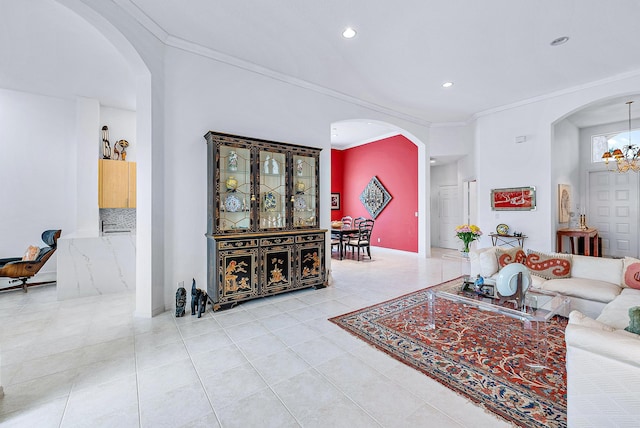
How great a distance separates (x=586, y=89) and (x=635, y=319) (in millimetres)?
5168

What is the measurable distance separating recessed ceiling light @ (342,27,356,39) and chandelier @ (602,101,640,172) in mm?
5753

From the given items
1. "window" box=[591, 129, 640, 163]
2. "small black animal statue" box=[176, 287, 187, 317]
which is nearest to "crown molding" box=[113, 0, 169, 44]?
"small black animal statue" box=[176, 287, 187, 317]

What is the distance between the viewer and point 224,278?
11.5 feet

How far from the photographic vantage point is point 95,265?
4184 mm

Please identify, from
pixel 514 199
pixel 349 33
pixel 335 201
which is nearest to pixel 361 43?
pixel 349 33

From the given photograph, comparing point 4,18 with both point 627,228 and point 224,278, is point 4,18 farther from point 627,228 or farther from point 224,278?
point 627,228

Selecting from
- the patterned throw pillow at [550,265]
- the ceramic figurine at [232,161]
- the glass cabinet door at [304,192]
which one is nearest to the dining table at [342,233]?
the glass cabinet door at [304,192]

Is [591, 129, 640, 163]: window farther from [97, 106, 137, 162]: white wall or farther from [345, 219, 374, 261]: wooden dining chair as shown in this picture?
[97, 106, 137, 162]: white wall

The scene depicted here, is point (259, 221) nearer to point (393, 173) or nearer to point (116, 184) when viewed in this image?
point (116, 184)

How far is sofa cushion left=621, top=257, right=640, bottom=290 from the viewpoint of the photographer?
3053 mm

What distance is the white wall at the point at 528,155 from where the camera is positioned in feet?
17.4

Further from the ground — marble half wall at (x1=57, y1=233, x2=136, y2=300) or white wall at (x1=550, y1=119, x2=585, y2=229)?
white wall at (x1=550, y1=119, x2=585, y2=229)

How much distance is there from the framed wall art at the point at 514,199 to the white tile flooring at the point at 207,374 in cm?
453

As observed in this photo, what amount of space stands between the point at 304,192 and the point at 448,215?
20.1 feet
